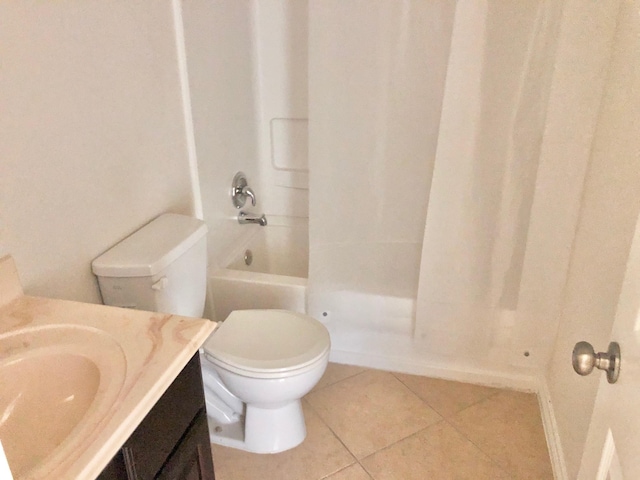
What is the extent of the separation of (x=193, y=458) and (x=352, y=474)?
33.2 inches

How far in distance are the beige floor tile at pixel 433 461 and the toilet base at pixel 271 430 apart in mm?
271

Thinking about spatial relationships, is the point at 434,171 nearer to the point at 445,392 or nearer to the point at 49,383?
the point at 445,392

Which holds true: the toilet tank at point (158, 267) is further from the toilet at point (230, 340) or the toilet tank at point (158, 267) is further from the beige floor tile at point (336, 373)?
the beige floor tile at point (336, 373)

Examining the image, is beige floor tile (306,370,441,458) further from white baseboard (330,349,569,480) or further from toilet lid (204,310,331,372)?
toilet lid (204,310,331,372)

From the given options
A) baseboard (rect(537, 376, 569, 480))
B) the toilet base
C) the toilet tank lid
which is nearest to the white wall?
the toilet tank lid

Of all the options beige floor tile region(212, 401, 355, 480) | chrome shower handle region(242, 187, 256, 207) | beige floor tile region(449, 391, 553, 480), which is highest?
chrome shower handle region(242, 187, 256, 207)

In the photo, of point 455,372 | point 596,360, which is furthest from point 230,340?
point 596,360

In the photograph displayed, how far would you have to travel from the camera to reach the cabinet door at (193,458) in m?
1.04

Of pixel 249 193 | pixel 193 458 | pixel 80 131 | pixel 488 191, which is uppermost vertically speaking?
pixel 80 131

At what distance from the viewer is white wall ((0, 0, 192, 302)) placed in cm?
125

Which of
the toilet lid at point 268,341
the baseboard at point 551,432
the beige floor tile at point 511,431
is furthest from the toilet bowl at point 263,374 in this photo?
the baseboard at point 551,432

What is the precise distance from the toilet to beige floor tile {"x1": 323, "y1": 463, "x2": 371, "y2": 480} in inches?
7.6

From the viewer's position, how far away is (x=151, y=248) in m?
1.61

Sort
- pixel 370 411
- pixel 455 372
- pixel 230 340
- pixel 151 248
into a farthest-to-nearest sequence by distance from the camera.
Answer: pixel 455 372 < pixel 370 411 < pixel 230 340 < pixel 151 248
